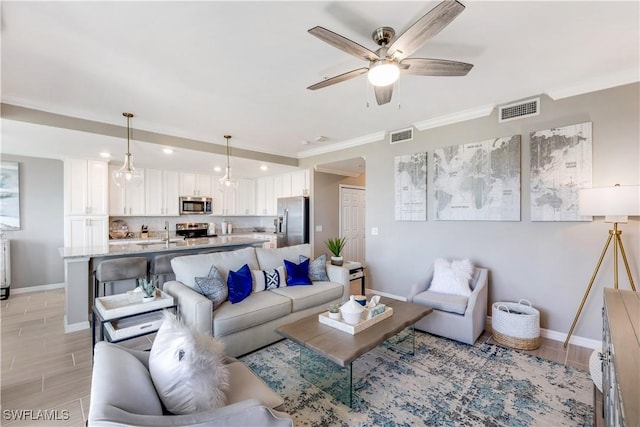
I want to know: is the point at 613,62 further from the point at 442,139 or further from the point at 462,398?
the point at 462,398

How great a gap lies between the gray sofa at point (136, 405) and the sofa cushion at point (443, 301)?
2274 mm

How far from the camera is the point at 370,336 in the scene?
2.16 m

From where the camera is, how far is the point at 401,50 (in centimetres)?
177

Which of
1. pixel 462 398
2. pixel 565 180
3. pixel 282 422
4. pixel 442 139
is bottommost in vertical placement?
pixel 462 398

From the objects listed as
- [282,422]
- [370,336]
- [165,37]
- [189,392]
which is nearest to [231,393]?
[189,392]

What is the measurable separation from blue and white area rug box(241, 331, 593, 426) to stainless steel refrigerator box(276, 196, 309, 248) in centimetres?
310

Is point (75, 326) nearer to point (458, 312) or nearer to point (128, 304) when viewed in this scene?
point (128, 304)

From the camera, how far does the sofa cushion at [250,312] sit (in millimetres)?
2506

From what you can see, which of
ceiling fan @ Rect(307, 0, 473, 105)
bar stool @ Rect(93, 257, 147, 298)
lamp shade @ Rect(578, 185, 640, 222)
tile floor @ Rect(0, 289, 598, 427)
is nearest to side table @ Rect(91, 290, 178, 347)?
tile floor @ Rect(0, 289, 598, 427)

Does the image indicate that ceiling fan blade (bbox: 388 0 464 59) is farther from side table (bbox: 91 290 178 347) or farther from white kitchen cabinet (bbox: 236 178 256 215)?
white kitchen cabinet (bbox: 236 178 256 215)

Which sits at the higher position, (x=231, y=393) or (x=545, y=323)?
(x=231, y=393)

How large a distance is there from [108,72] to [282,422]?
307cm

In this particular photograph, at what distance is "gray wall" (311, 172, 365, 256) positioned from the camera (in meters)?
5.83

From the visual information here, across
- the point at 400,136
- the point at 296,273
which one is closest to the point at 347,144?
the point at 400,136
